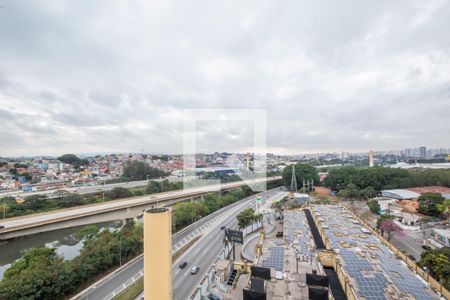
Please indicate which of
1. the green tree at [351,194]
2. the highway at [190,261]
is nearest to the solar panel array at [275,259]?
the highway at [190,261]

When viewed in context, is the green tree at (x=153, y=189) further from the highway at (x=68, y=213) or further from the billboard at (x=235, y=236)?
the billboard at (x=235, y=236)

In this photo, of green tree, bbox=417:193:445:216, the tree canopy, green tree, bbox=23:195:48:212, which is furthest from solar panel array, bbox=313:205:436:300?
green tree, bbox=23:195:48:212

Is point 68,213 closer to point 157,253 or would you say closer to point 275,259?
point 157,253

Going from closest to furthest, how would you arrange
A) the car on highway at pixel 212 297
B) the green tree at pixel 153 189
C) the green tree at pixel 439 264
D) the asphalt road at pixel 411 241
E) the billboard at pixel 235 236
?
the car on highway at pixel 212 297, the green tree at pixel 439 264, the billboard at pixel 235 236, the asphalt road at pixel 411 241, the green tree at pixel 153 189

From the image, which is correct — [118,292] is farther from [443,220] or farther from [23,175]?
[23,175]

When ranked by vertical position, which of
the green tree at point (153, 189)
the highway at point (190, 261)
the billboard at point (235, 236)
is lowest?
the highway at point (190, 261)

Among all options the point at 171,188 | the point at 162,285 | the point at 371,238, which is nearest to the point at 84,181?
the point at 171,188
